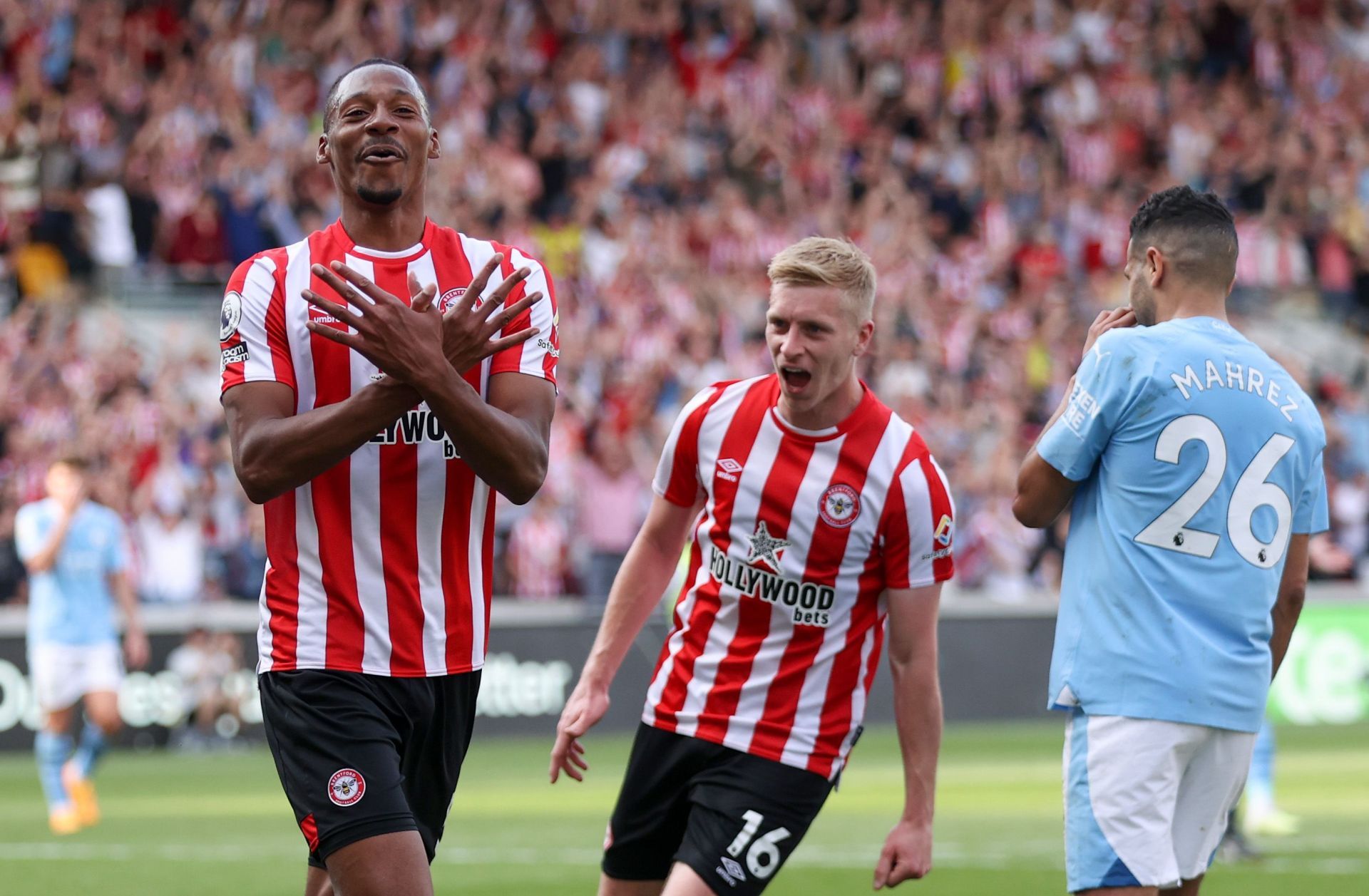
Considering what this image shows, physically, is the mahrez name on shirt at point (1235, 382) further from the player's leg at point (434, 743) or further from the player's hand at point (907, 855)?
the player's leg at point (434, 743)

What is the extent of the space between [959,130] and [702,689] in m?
20.9

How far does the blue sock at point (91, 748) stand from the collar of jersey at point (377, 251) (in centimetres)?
874

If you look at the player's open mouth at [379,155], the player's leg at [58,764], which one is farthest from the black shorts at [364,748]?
the player's leg at [58,764]

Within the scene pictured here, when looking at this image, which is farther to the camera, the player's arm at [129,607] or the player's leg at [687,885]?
the player's arm at [129,607]

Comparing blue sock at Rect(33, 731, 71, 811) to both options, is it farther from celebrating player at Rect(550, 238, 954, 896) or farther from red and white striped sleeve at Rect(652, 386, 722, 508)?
red and white striped sleeve at Rect(652, 386, 722, 508)

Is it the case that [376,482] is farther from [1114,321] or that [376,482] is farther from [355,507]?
[1114,321]

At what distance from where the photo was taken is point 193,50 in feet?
69.5

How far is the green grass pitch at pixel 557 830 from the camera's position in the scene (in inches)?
385

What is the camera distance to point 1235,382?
472cm

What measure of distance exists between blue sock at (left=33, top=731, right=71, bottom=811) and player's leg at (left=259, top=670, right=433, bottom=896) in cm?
825

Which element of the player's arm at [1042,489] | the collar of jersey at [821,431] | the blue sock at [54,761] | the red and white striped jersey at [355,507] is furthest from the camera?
the blue sock at [54,761]

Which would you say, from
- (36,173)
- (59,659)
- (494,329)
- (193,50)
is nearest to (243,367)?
(494,329)

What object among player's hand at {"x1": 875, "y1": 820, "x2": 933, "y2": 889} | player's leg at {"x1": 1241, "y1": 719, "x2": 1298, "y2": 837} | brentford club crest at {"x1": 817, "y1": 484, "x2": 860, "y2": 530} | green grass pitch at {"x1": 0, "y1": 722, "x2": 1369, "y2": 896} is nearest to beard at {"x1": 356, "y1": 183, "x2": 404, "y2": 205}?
brentford club crest at {"x1": 817, "y1": 484, "x2": 860, "y2": 530}

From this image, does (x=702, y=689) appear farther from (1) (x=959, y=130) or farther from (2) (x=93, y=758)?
(1) (x=959, y=130)
